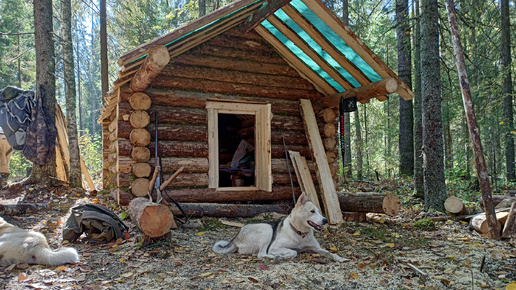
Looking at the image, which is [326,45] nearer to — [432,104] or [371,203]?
[432,104]

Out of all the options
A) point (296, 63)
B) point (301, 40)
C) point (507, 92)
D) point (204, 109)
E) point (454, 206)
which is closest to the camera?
point (454, 206)

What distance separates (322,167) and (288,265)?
3.87 meters

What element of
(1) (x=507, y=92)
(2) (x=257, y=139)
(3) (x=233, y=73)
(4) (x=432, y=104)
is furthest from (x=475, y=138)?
(1) (x=507, y=92)

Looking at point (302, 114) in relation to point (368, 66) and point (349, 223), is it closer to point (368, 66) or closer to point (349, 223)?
point (368, 66)

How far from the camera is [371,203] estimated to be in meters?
6.91

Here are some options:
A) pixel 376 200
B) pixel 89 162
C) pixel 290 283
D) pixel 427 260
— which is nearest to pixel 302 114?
pixel 376 200

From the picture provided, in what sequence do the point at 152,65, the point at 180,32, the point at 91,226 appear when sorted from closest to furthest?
the point at 91,226 → the point at 152,65 → the point at 180,32

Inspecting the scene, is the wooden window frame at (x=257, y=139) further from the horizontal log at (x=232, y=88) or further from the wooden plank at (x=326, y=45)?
the wooden plank at (x=326, y=45)

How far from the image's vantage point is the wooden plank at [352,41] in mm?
6066

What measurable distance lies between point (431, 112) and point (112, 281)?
6657 mm

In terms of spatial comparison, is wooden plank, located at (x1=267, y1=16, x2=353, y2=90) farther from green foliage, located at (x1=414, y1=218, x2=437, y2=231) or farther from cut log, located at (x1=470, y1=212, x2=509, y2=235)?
cut log, located at (x1=470, y1=212, x2=509, y2=235)

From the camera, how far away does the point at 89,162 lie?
16172mm

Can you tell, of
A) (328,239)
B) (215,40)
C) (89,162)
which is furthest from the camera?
(89,162)

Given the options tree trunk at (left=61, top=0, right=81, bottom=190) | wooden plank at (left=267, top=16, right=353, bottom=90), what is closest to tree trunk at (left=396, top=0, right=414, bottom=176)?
wooden plank at (left=267, top=16, right=353, bottom=90)
